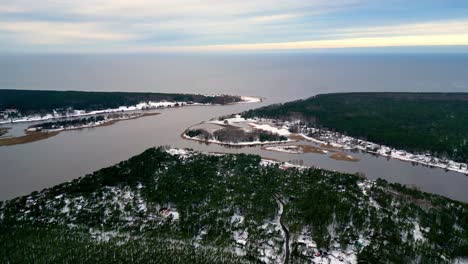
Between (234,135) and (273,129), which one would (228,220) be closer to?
(234,135)

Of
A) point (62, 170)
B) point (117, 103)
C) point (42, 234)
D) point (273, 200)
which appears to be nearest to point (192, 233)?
point (273, 200)

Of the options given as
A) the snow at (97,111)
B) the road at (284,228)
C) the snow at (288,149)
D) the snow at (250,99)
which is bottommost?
the road at (284,228)

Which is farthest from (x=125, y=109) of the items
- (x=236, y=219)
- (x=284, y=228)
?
(x=284, y=228)

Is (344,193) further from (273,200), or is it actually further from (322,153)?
(322,153)

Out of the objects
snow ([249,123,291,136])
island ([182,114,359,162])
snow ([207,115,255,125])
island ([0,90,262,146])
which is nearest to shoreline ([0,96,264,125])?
island ([0,90,262,146])

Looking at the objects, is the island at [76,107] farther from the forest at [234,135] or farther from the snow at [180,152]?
the snow at [180,152]

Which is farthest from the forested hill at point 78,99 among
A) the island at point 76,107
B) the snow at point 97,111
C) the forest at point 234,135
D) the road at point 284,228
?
the road at point 284,228
